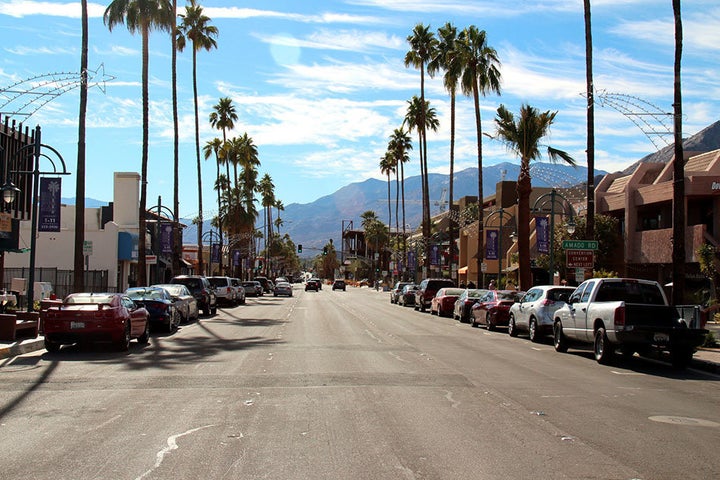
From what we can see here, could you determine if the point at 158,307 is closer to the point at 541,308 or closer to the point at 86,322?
the point at 86,322

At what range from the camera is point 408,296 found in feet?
170

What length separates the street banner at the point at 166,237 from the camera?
52938mm

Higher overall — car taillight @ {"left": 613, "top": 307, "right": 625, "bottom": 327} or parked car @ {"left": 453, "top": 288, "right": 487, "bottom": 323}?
car taillight @ {"left": 613, "top": 307, "right": 625, "bottom": 327}

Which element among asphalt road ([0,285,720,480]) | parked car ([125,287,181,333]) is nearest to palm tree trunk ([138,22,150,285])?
parked car ([125,287,181,333])

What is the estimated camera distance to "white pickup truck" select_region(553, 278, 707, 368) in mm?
15711

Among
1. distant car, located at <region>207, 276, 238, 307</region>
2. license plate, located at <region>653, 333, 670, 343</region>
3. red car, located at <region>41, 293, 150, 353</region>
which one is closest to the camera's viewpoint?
license plate, located at <region>653, 333, 670, 343</region>

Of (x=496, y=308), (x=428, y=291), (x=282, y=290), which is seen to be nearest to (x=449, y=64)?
(x=428, y=291)

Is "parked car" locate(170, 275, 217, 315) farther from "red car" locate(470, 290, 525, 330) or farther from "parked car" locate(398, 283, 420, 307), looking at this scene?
"parked car" locate(398, 283, 420, 307)

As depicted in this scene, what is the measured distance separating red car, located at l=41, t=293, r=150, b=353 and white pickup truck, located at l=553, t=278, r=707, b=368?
1084cm

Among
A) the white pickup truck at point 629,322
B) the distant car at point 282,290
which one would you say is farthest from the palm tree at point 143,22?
the distant car at point 282,290

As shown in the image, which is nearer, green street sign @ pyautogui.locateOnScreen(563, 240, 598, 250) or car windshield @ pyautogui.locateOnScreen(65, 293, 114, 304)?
car windshield @ pyautogui.locateOnScreen(65, 293, 114, 304)

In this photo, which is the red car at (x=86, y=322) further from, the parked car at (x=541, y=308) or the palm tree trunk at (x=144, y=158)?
the palm tree trunk at (x=144, y=158)

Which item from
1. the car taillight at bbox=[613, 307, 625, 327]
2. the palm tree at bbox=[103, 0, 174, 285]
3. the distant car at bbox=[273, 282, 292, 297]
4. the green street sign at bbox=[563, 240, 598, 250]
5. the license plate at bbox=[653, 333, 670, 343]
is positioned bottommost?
the distant car at bbox=[273, 282, 292, 297]

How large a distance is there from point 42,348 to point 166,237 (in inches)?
1400
